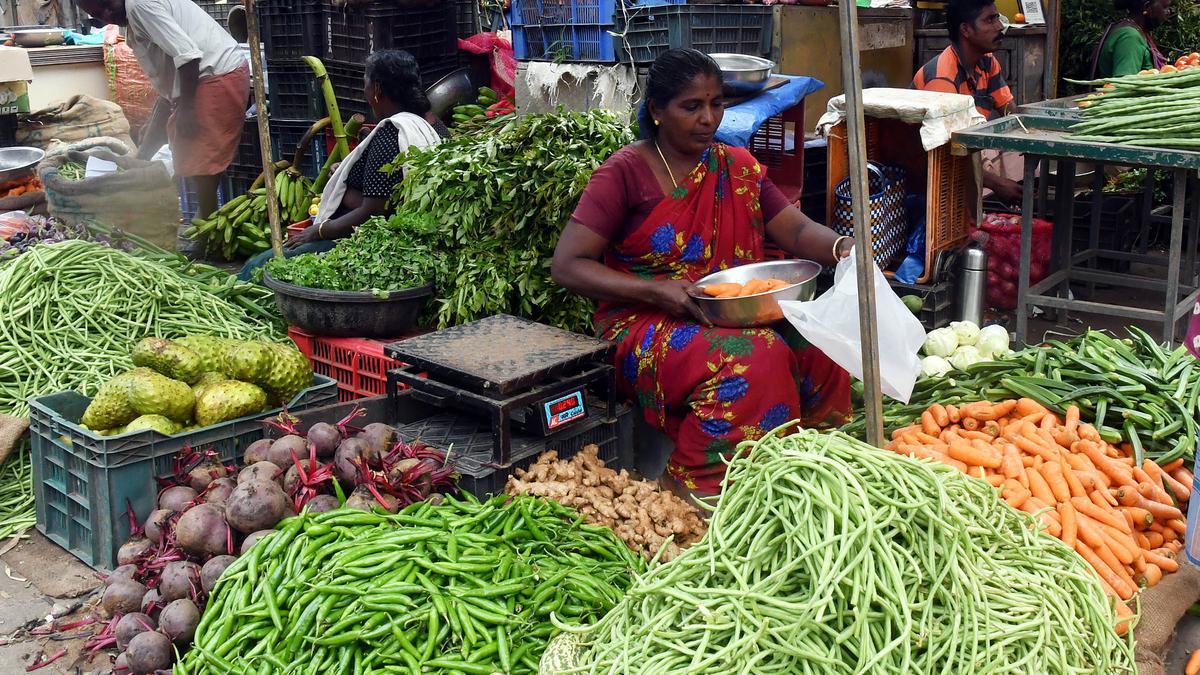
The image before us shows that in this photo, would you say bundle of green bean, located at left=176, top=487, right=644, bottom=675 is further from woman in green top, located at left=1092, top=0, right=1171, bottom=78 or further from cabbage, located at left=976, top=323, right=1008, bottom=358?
woman in green top, located at left=1092, top=0, right=1171, bottom=78

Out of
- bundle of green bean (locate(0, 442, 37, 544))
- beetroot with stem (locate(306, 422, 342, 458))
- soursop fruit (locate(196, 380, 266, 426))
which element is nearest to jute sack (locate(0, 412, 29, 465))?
bundle of green bean (locate(0, 442, 37, 544))

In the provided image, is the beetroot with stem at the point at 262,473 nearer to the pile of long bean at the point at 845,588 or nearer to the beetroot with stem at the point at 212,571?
the beetroot with stem at the point at 212,571

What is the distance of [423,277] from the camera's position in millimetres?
4914

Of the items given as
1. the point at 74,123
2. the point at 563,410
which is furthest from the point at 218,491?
the point at 74,123

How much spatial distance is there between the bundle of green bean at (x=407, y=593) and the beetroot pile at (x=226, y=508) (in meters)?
0.15

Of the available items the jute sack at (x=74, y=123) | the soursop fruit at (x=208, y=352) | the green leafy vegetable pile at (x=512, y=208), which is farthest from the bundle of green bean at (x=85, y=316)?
the jute sack at (x=74, y=123)

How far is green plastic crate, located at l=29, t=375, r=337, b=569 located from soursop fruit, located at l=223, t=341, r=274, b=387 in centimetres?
17

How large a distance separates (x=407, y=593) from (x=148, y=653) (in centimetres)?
80

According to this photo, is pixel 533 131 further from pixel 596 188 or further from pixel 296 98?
pixel 296 98

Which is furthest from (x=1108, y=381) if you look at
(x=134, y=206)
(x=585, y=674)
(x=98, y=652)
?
(x=134, y=206)

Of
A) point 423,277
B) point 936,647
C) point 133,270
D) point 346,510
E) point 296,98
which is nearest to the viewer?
Answer: point 936,647

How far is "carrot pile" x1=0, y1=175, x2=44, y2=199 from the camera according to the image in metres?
8.18

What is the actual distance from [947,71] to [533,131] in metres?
2.91

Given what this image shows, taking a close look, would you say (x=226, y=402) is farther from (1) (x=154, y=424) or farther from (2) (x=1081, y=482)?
(2) (x=1081, y=482)
